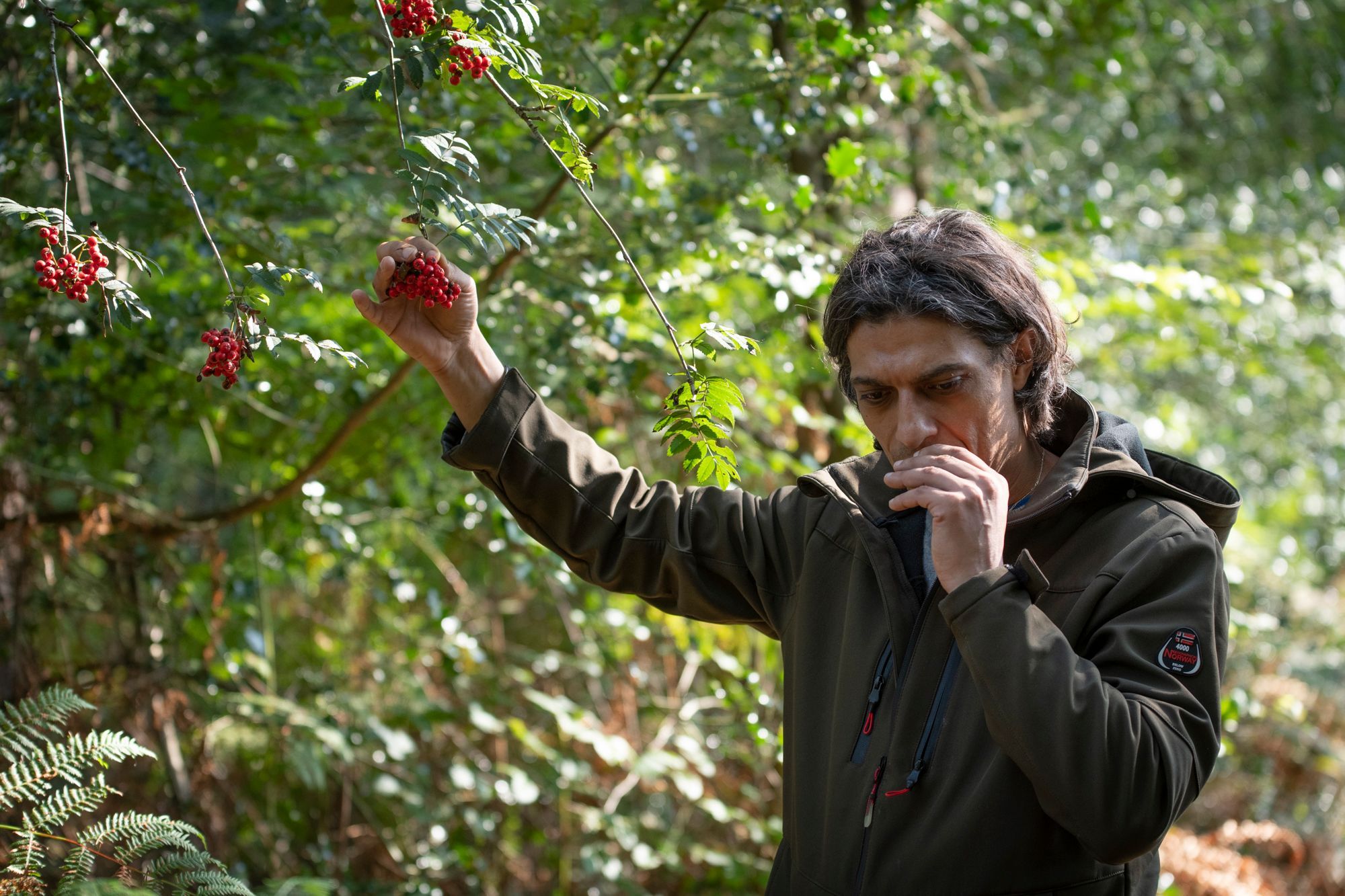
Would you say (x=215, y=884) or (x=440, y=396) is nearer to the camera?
(x=215, y=884)

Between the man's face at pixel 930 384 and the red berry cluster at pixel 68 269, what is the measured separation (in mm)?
1134

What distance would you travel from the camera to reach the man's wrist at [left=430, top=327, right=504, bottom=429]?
1.83 m

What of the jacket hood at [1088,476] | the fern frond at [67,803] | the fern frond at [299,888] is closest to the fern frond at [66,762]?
the fern frond at [67,803]

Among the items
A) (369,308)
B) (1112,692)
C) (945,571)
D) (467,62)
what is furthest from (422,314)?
(1112,692)

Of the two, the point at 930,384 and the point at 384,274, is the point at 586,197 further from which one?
the point at 930,384

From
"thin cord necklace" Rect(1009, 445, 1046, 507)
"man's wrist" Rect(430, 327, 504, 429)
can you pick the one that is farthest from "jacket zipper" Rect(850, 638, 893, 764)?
"man's wrist" Rect(430, 327, 504, 429)

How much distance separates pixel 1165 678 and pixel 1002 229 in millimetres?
1783

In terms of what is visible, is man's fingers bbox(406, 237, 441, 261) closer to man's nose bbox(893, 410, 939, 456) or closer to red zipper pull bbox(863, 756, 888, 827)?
man's nose bbox(893, 410, 939, 456)

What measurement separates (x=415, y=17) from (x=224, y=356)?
0.55 m

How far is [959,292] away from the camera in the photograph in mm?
1701

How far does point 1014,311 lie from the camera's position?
68.7 inches

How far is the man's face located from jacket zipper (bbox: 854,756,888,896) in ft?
1.55

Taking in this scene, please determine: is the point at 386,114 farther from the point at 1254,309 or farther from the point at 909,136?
the point at 1254,309

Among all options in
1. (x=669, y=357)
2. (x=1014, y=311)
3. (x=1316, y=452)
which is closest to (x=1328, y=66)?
(x=1316, y=452)
